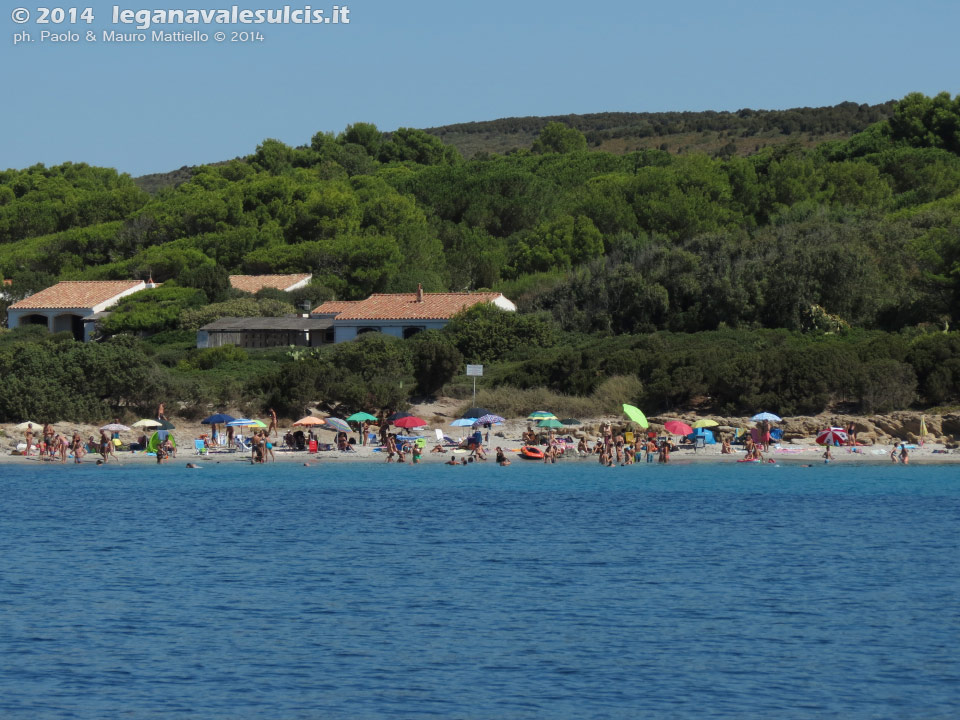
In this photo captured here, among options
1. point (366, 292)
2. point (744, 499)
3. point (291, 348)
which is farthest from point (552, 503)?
point (366, 292)

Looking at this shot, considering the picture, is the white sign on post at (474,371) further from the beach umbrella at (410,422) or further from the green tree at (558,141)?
the green tree at (558,141)

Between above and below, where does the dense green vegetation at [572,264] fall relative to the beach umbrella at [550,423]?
above

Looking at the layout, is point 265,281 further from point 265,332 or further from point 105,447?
point 105,447

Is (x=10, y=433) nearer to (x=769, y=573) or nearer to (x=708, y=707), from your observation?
(x=769, y=573)

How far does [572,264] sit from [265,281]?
1523 cm

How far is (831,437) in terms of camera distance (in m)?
35.2

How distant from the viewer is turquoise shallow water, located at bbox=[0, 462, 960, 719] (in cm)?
1335

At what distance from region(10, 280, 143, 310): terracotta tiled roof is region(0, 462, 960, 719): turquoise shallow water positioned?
114 ft

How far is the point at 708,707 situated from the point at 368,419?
26870 millimetres

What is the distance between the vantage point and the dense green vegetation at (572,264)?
41.5m

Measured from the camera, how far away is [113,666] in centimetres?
1445

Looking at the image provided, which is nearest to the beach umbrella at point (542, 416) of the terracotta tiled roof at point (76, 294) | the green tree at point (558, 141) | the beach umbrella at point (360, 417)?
the beach umbrella at point (360, 417)

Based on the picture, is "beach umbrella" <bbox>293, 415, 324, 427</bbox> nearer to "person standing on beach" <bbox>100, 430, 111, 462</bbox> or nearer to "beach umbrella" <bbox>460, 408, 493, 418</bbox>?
"beach umbrella" <bbox>460, 408, 493, 418</bbox>

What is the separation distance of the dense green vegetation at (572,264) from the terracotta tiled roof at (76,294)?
263 centimetres
